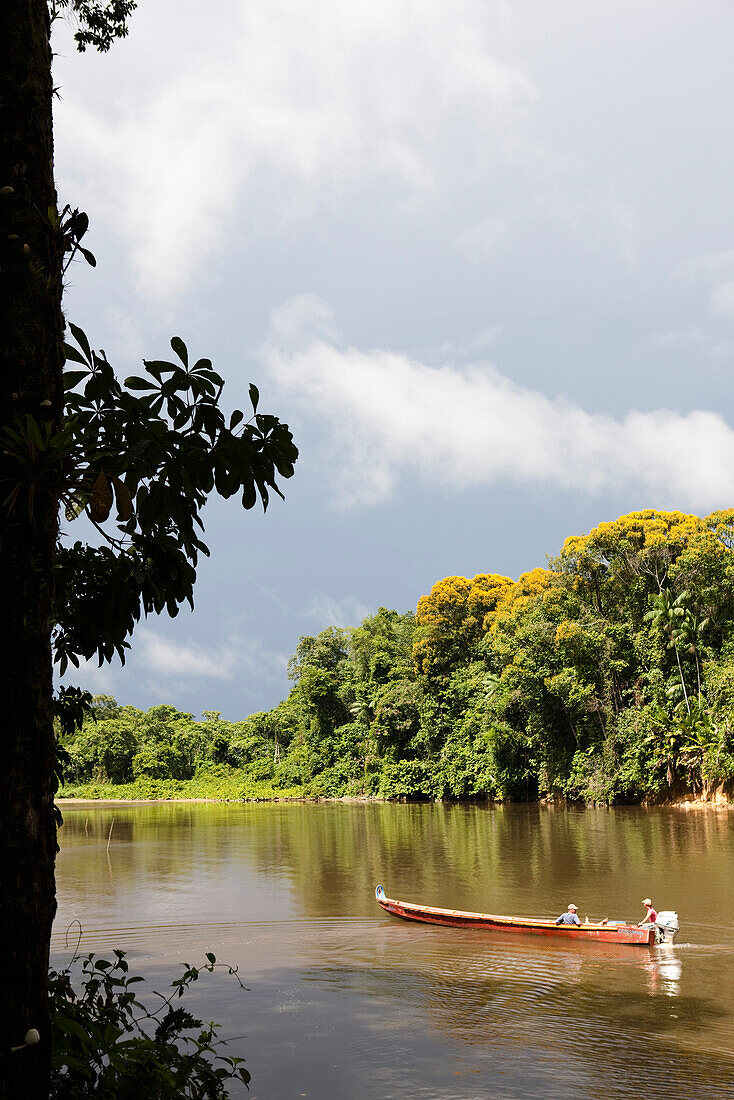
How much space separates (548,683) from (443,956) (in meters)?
21.3

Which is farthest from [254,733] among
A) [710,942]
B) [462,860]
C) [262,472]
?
[262,472]

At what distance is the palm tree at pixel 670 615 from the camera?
96.4 feet

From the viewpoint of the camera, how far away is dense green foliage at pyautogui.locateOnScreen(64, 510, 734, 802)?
98.9 ft

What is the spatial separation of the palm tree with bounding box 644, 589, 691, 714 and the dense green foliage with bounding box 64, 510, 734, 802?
69mm

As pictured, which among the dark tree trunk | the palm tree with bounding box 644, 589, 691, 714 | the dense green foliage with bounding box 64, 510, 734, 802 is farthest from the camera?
the dense green foliage with bounding box 64, 510, 734, 802

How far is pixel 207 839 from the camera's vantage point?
2997 centimetres

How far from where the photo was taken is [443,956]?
40.7 ft

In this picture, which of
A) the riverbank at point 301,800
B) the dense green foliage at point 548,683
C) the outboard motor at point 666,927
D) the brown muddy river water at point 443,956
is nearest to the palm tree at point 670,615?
the dense green foliage at point 548,683

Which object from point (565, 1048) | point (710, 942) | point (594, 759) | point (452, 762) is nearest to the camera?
point (565, 1048)

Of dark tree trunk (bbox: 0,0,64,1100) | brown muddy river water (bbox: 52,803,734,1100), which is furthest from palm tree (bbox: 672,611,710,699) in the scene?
dark tree trunk (bbox: 0,0,64,1100)

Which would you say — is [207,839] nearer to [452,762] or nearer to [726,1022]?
[452,762]

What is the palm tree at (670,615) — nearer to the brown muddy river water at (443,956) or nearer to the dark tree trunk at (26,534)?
the brown muddy river water at (443,956)

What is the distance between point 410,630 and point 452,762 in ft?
36.8

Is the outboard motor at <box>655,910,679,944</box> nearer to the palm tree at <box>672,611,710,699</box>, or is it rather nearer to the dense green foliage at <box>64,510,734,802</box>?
the dense green foliage at <box>64,510,734,802</box>
